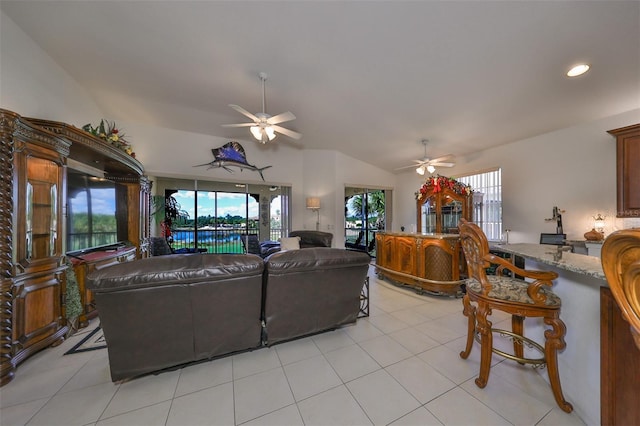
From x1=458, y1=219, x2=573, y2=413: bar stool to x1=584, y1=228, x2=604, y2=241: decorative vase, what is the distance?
2.73 meters

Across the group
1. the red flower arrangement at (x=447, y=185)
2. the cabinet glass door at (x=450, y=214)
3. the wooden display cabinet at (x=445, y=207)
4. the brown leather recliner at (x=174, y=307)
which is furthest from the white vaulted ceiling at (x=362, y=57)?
the brown leather recliner at (x=174, y=307)

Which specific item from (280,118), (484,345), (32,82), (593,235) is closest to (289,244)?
(280,118)

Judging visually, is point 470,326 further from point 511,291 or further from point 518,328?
point 511,291

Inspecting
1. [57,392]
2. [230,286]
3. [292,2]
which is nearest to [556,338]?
[230,286]

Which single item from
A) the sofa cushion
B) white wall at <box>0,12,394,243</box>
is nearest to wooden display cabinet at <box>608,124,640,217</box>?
white wall at <box>0,12,394,243</box>

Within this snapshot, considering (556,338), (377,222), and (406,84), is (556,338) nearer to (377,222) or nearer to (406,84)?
(406,84)

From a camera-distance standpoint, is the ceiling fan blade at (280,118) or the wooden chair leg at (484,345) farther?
the ceiling fan blade at (280,118)

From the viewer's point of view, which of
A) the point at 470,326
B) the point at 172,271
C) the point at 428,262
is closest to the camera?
the point at 172,271

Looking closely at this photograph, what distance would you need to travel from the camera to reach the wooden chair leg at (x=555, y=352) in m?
1.39

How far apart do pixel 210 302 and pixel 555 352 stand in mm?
2395

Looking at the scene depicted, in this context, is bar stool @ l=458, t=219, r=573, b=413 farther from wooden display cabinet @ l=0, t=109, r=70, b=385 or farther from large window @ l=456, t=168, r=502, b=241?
wooden display cabinet @ l=0, t=109, r=70, b=385

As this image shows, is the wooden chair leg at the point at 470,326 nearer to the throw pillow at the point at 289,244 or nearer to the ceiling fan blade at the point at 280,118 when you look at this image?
the ceiling fan blade at the point at 280,118

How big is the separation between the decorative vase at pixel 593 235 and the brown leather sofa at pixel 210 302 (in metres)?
3.65

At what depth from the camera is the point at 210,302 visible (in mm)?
1694
